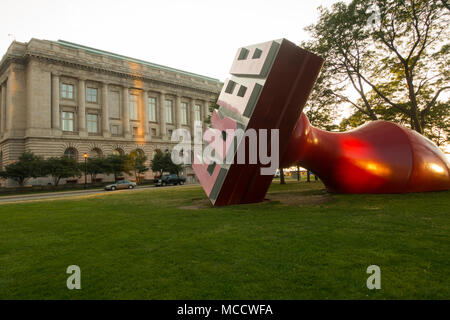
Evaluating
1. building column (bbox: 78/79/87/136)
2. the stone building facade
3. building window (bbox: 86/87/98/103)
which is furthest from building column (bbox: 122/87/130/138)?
building column (bbox: 78/79/87/136)

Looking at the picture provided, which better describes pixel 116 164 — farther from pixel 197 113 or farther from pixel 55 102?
pixel 197 113

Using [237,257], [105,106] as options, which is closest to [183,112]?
[105,106]

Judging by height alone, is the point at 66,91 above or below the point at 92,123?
above

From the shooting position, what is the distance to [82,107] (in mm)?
50125

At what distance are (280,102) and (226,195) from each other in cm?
421

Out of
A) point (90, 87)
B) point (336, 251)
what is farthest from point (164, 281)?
point (90, 87)

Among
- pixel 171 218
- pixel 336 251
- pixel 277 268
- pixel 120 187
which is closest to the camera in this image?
pixel 277 268

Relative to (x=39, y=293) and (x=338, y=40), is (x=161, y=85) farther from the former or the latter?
(x=39, y=293)

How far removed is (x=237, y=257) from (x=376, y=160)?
1078cm

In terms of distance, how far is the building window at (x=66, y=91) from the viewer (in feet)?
161

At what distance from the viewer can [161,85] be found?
61.8 meters

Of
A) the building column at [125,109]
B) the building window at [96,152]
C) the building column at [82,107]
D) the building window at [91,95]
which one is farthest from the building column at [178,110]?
the building column at [82,107]

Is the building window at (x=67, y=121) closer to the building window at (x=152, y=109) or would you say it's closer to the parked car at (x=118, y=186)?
the building window at (x=152, y=109)

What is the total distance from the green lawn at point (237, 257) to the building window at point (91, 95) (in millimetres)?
50230
